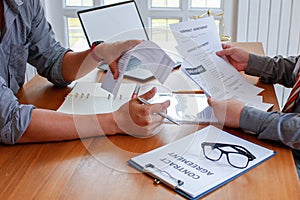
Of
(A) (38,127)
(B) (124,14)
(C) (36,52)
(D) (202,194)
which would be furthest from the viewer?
(B) (124,14)

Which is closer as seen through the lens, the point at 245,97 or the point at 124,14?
the point at 245,97

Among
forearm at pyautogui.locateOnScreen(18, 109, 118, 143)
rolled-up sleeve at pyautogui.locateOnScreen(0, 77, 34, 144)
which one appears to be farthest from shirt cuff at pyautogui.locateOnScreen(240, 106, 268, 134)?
rolled-up sleeve at pyautogui.locateOnScreen(0, 77, 34, 144)

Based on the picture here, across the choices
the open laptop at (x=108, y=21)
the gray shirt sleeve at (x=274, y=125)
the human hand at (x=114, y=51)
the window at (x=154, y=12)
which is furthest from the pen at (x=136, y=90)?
the window at (x=154, y=12)

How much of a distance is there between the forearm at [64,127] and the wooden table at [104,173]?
0.02m

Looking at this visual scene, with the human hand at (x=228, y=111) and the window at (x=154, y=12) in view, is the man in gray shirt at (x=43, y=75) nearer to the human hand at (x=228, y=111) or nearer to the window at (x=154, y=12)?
the human hand at (x=228, y=111)

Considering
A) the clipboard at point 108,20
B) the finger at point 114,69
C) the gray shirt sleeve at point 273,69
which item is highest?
the clipboard at point 108,20

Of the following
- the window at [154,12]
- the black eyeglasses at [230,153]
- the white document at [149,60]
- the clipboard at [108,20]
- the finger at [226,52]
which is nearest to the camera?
the black eyeglasses at [230,153]

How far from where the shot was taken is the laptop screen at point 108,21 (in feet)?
5.43

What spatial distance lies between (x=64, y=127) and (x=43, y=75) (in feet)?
1.47

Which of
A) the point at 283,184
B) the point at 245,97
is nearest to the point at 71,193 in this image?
the point at 283,184

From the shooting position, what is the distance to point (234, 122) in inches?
43.9

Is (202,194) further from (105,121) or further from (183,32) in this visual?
(183,32)

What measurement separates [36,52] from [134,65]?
0.38m

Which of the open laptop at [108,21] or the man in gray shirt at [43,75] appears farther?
the open laptop at [108,21]
